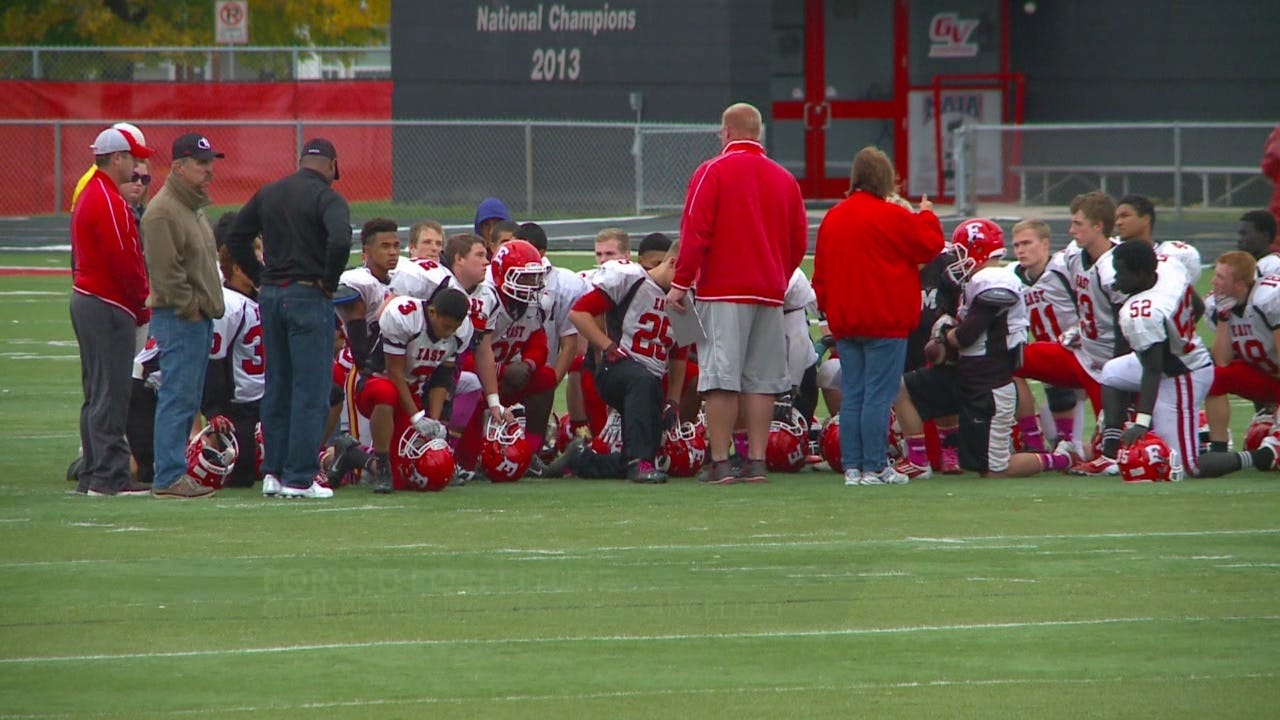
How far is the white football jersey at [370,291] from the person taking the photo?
1047cm

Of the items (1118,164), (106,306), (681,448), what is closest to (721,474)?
(681,448)

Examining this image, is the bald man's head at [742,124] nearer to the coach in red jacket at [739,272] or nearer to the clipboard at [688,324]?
the coach in red jacket at [739,272]

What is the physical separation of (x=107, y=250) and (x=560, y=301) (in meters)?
2.73

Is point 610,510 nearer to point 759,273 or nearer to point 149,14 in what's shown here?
point 759,273

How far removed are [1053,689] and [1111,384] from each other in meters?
5.11

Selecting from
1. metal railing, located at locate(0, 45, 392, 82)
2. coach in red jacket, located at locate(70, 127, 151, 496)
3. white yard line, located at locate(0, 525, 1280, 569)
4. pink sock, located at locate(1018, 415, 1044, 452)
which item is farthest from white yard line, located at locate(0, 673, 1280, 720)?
Result: metal railing, located at locate(0, 45, 392, 82)

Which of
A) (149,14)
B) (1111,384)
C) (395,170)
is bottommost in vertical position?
(1111,384)

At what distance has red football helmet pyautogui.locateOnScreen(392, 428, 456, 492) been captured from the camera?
33.5 feet

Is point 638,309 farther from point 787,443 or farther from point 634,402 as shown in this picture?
point 787,443

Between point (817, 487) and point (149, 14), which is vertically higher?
point (149, 14)

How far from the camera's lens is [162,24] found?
40688 mm

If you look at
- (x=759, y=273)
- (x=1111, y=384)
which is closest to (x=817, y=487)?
(x=759, y=273)

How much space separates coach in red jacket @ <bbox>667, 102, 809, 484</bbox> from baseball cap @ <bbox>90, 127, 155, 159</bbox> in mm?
2969

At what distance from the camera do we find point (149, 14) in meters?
40.8
